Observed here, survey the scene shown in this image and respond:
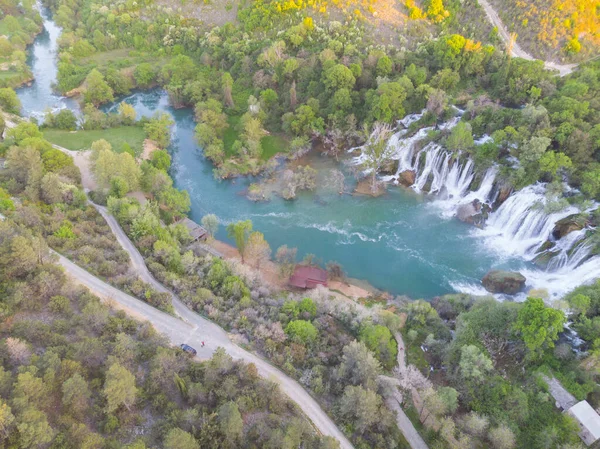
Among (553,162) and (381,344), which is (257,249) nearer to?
(381,344)

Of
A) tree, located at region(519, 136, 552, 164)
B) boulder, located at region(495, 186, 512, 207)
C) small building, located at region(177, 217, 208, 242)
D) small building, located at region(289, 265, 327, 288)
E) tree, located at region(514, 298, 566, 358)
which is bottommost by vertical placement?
small building, located at region(177, 217, 208, 242)

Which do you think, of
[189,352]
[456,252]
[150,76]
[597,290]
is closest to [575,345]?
[597,290]

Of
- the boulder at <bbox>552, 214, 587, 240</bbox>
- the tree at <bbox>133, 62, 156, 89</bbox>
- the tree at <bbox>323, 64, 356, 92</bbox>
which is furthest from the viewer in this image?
the tree at <bbox>133, 62, 156, 89</bbox>

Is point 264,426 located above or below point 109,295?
above

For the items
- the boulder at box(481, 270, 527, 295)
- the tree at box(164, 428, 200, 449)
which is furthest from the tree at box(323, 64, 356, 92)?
the tree at box(164, 428, 200, 449)

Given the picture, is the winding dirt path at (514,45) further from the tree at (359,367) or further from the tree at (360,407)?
the tree at (360,407)

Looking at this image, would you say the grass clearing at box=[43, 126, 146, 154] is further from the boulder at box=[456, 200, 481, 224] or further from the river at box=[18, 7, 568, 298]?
the boulder at box=[456, 200, 481, 224]

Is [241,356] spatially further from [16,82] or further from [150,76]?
[16,82]
